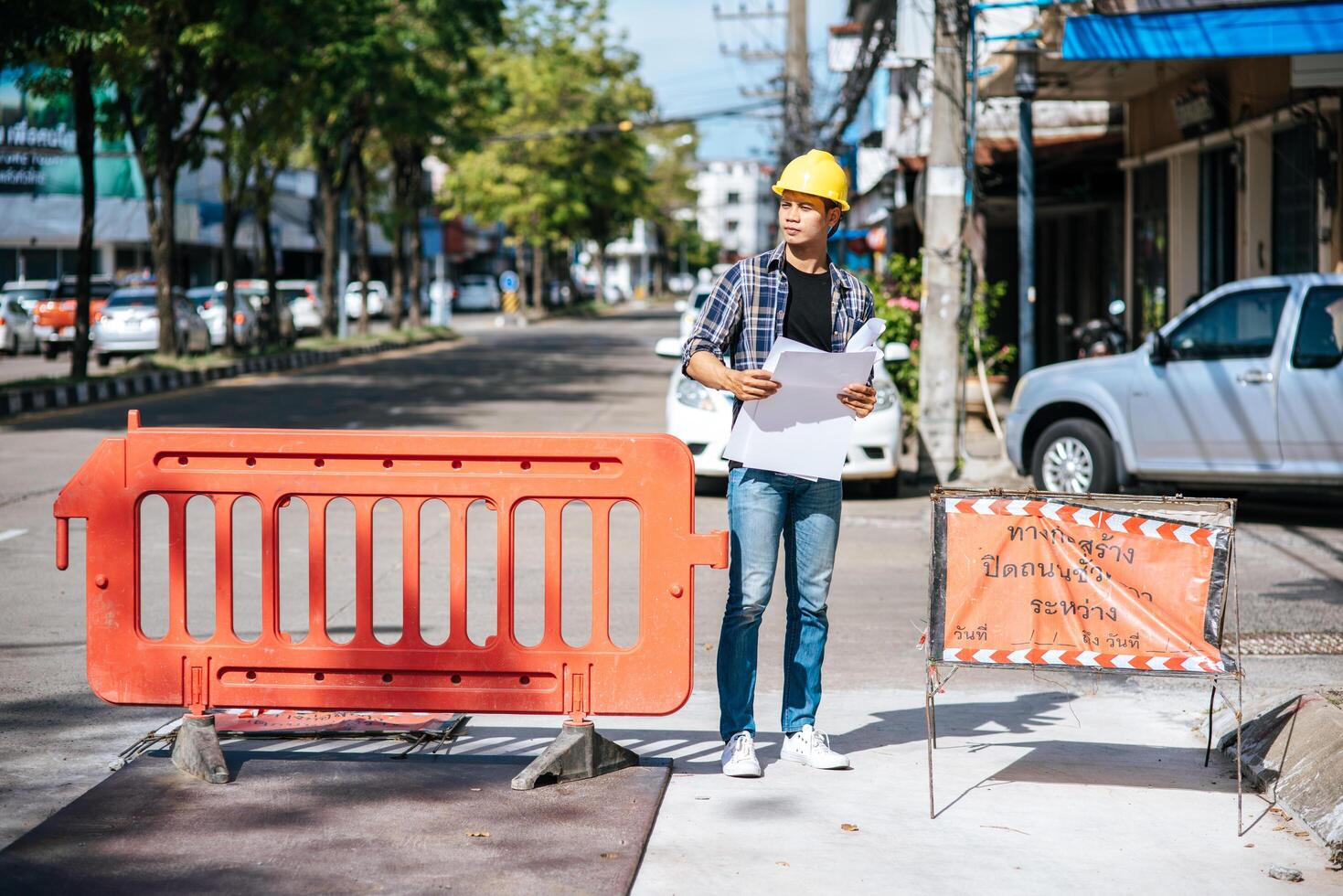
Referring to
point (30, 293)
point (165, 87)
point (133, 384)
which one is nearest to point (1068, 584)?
point (133, 384)

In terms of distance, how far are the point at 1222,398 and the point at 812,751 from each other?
6.89 metres

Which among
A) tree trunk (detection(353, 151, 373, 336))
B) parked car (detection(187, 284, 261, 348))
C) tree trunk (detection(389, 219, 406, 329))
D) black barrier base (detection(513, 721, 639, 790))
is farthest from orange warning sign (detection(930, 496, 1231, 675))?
tree trunk (detection(389, 219, 406, 329))

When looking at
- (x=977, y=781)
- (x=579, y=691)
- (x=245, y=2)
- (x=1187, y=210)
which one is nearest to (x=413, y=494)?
(x=579, y=691)

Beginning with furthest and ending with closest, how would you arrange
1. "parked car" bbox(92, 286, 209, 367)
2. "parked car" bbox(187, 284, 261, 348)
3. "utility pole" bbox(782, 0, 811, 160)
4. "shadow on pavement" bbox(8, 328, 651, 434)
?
"utility pole" bbox(782, 0, 811, 160) < "parked car" bbox(187, 284, 261, 348) < "parked car" bbox(92, 286, 209, 367) < "shadow on pavement" bbox(8, 328, 651, 434)

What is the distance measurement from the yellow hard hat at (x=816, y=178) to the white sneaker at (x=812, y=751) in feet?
5.92

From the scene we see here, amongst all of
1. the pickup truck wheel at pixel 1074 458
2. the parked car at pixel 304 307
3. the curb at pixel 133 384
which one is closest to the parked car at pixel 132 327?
the curb at pixel 133 384

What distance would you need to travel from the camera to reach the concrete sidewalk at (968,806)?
449 cm

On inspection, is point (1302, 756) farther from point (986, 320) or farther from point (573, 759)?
point (986, 320)

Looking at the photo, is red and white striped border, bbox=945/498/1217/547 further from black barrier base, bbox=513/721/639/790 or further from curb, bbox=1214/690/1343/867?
black barrier base, bbox=513/721/639/790

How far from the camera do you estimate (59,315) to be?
35.4 m

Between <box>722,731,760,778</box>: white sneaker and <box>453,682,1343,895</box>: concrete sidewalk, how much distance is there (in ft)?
0.12

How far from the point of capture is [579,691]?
541 centimetres

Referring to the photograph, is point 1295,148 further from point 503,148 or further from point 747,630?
point 503,148

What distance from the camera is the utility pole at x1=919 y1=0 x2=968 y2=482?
14000mm
